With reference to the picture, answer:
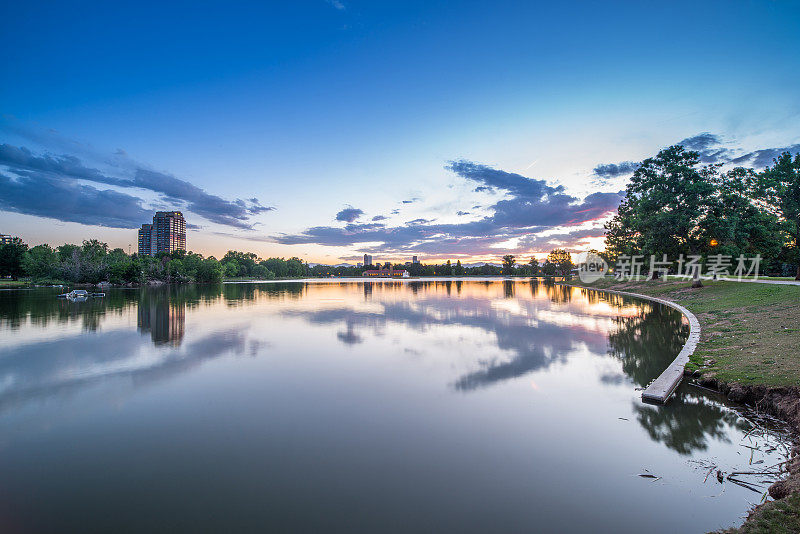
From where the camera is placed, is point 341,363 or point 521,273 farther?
point 521,273

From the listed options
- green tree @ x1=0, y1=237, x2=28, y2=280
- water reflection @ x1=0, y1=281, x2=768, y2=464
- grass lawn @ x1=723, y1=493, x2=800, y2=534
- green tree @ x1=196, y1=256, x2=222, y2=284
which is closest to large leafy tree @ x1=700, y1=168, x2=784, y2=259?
water reflection @ x1=0, y1=281, x2=768, y2=464

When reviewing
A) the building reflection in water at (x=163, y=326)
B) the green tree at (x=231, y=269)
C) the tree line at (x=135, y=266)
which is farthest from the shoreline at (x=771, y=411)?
the green tree at (x=231, y=269)

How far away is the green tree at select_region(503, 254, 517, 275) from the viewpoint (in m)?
162

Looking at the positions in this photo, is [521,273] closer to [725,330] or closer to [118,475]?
[725,330]

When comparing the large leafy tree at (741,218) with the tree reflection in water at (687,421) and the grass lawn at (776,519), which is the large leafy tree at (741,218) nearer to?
the tree reflection in water at (687,421)

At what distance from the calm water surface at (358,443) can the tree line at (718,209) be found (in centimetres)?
2342

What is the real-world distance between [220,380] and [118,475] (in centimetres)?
481

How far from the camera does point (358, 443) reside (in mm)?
6457

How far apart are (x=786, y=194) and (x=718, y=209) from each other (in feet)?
14.9

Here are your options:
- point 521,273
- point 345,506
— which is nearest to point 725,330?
point 345,506

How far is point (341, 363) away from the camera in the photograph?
39.6 ft

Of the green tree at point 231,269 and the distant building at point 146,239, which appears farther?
the distant building at point 146,239

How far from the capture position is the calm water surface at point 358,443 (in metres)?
4.58

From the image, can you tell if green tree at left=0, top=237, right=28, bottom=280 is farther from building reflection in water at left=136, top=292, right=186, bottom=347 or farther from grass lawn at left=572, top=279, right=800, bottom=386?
grass lawn at left=572, top=279, right=800, bottom=386
